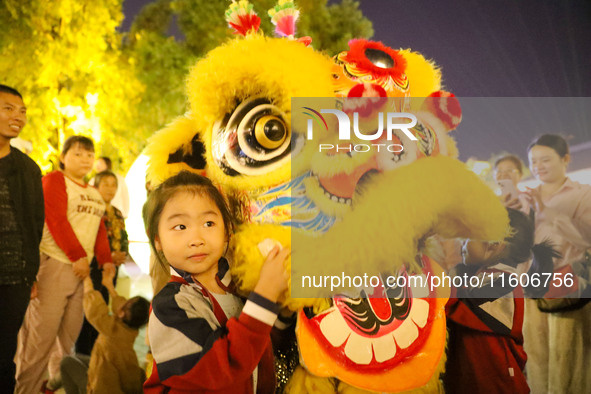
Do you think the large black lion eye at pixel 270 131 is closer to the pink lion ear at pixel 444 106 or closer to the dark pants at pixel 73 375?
the pink lion ear at pixel 444 106

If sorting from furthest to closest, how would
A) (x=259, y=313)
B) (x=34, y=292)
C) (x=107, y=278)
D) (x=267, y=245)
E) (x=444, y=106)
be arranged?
(x=107, y=278)
(x=34, y=292)
(x=444, y=106)
(x=267, y=245)
(x=259, y=313)

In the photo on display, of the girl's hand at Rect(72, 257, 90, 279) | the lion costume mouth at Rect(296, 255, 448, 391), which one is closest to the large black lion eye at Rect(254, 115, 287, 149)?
the lion costume mouth at Rect(296, 255, 448, 391)

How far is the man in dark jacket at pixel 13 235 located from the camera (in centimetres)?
162

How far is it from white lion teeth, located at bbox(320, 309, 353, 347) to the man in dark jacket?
129 cm

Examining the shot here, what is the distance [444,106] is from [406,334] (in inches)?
24.3

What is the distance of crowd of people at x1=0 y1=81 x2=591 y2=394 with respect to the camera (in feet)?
2.79

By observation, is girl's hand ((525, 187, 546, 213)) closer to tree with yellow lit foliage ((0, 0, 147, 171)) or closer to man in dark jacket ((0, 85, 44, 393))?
man in dark jacket ((0, 85, 44, 393))

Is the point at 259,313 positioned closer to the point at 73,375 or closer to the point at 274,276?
the point at 274,276

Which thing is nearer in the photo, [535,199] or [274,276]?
[274,276]

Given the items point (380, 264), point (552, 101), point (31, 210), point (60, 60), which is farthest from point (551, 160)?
point (60, 60)

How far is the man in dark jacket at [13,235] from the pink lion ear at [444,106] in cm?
148

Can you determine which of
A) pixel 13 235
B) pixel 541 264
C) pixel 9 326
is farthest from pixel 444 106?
pixel 9 326

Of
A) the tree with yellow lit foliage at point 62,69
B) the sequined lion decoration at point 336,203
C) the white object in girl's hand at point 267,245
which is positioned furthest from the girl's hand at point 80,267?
the white object in girl's hand at point 267,245

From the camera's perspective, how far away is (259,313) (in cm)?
85
